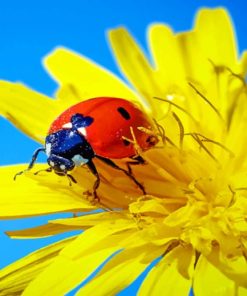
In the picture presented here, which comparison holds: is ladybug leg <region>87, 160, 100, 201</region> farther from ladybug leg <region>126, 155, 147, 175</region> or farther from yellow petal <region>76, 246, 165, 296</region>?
yellow petal <region>76, 246, 165, 296</region>

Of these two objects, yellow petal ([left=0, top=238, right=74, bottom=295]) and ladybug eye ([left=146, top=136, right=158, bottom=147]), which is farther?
ladybug eye ([left=146, top=136, right=158, bottom=147])

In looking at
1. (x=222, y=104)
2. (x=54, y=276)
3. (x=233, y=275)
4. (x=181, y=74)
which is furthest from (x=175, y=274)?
(x=181, y=74)

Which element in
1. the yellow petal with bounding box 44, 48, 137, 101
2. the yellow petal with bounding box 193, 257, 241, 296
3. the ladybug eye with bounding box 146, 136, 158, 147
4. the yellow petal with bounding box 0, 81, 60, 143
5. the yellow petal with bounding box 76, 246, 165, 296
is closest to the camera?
the yellow petal with bounding box 193, 257, 241, 296

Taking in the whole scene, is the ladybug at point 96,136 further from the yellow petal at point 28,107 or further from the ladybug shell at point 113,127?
the yellow petal at point 28,107

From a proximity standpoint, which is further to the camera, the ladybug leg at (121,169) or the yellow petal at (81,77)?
the yellow petal at (81,77)

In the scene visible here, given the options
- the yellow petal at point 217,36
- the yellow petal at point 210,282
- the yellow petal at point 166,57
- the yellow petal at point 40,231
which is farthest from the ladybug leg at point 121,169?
the yellow petal at point 217,36

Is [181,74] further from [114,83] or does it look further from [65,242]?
[65,242]

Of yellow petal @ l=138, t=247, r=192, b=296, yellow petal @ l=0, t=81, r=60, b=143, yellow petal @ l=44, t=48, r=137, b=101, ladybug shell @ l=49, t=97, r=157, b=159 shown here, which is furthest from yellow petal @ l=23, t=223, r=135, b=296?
yellow petal @ l=44, t=48, r=137, b=101

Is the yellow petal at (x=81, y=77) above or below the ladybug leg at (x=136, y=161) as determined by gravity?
above

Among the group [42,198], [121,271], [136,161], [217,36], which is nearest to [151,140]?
[136,161]
